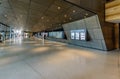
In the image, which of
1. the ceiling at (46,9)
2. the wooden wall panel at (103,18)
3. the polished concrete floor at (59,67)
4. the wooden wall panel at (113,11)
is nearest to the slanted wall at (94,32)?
the wooden wall panel at (103,18)

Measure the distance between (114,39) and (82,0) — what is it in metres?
5.46

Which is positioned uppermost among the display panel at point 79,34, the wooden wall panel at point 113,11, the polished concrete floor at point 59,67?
the wooden wall panel at point 113,11

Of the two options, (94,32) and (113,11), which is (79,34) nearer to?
(94,32)

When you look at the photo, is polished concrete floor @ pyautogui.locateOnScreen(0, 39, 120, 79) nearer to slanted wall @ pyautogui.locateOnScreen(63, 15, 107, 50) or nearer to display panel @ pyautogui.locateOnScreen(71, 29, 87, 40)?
slanted wall @ pyautogui.locateOnScreen(63, 15, 107, 50)

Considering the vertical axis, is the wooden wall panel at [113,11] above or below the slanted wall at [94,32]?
above

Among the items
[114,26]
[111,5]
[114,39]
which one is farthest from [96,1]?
[114,39]

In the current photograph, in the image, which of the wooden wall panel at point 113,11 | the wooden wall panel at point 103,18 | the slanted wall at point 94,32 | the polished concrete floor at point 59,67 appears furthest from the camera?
the slanted wall at point 94,32

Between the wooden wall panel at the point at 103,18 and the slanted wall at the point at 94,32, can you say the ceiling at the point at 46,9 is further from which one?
the slanted wall at the point at 94,32

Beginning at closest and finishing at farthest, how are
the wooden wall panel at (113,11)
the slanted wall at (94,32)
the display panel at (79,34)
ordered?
the wooden wall panel at (113,11) → the slanted wall at (94,32) → the display panel at (79,34)

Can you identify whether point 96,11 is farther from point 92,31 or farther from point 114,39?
point 114,39

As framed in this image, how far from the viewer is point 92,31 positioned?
10273 mm

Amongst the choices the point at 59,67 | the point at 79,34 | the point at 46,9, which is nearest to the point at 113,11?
the point at 79,34

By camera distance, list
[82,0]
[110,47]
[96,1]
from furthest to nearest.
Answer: [110,47], [96,1], [82,0]

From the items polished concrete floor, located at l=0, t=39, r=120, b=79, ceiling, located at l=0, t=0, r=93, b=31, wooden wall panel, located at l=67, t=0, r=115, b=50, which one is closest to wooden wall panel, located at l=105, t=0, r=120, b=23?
wooden wall panel, located at l=67, t=0, r=115, b=50
